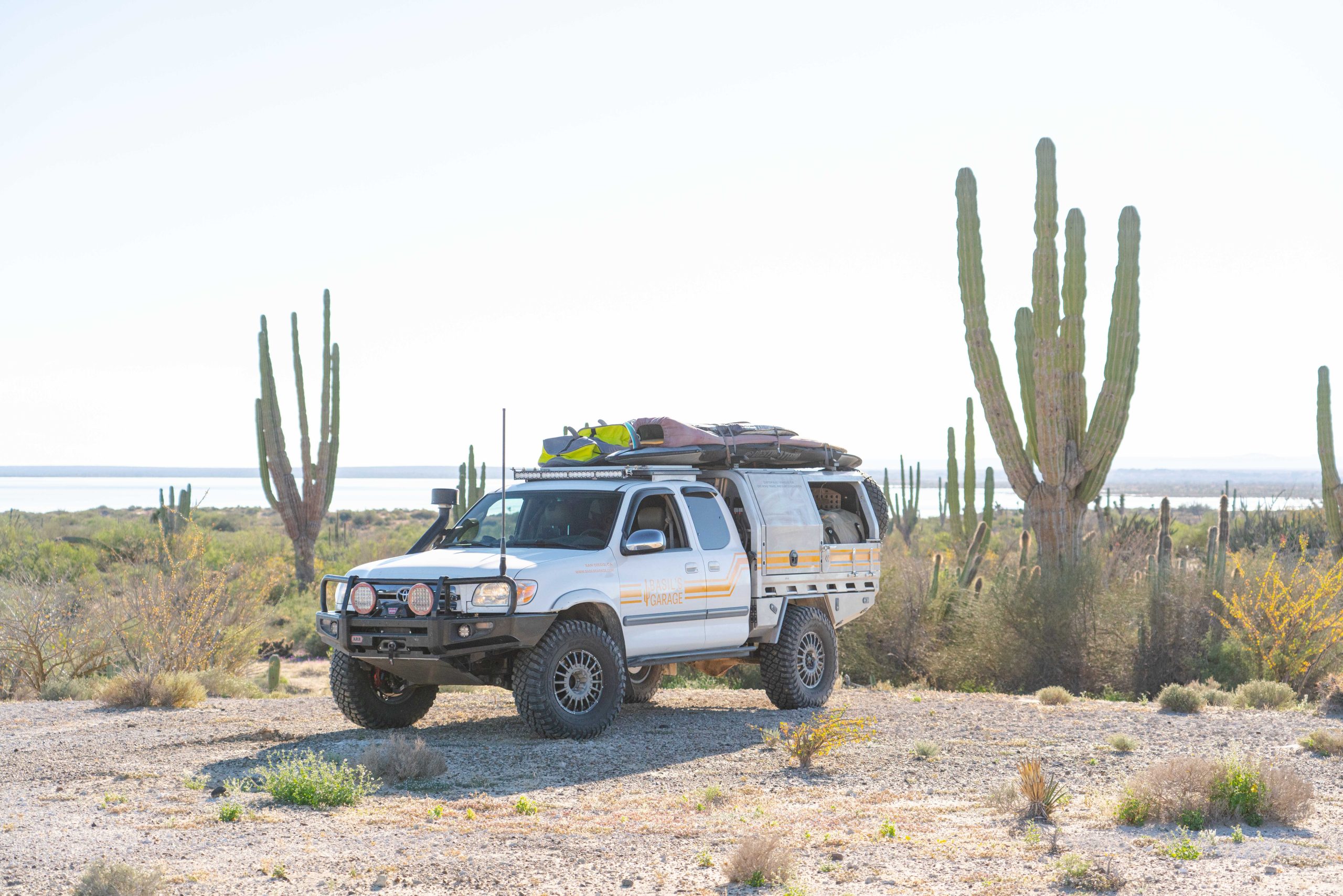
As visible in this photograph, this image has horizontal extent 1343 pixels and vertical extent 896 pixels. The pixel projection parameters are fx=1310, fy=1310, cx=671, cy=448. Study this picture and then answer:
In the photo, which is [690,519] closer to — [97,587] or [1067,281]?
[1067,281]

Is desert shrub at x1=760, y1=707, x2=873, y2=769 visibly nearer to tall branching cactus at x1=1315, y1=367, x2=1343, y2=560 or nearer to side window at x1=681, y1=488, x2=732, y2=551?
side window at x1=681, y1=488, x2=732, y2=551

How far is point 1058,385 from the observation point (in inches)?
736

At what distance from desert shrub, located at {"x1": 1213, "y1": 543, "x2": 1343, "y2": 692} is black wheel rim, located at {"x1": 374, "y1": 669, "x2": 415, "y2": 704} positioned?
951cm

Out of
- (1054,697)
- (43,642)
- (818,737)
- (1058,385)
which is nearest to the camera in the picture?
(818,737)

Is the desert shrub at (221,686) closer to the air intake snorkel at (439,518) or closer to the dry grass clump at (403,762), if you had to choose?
the air intake snorkel at (439,518)

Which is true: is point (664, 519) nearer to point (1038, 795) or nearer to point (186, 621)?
point (1038, 795)

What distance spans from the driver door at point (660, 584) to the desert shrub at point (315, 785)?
3.17 meters

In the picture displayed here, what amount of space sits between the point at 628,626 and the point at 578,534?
95 cm

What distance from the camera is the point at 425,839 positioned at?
738 cm

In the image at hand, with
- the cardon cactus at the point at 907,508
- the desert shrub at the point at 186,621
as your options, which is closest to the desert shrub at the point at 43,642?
the desert shrub at the point at 186,621

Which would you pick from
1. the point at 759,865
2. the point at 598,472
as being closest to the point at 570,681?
the point at 598,472

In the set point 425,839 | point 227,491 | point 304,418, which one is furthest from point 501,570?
point 227,491

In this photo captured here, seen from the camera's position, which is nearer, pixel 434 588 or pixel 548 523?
pixel 434 588

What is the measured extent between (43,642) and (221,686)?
3.14m
